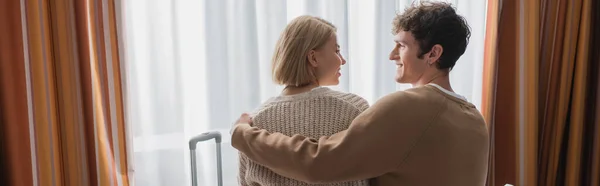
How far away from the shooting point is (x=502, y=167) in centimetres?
238

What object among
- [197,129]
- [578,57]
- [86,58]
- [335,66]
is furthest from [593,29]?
[86,58]

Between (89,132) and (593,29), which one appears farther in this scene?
(593,29)

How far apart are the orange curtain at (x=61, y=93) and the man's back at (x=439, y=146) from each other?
908 millimetres

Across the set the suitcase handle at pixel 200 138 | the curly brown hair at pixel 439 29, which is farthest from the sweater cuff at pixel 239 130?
the curly brown hair at pixel 439 29

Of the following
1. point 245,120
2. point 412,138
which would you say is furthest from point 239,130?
point 412,138

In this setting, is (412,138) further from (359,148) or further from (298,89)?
(298,89)

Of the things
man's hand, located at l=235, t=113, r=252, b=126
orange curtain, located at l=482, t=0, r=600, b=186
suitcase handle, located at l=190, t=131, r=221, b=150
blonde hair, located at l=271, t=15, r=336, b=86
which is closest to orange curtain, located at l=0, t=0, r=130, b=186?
suitcase handle, located at l=190, t=131, r=221, b=150

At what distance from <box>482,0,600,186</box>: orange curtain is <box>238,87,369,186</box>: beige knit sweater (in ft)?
4.07

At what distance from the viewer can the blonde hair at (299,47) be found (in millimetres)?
1249

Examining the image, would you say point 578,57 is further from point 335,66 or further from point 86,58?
point 86,58

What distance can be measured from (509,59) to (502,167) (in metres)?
0.49

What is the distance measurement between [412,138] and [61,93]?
1062 mm

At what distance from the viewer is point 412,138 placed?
1.17 meters

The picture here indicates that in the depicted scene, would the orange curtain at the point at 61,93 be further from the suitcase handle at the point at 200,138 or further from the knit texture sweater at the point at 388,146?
the knit texture sweater at the point at 388,146
